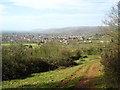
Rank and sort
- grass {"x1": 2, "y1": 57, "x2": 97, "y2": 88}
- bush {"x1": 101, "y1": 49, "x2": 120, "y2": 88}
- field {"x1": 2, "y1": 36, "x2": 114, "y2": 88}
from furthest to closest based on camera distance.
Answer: field {"x1": 2, "y1": 36, "x2": 114, "y2": 88} → grass {"x1": 2, "y1": 57, "x2": 97, "y2": 88} → bush {"x1": 101, "y1": 49, "x2": 120, "y2": 88}

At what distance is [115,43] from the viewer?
20.3 m

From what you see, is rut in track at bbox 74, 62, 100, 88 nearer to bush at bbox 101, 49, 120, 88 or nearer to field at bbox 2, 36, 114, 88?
field at bbox 2, 36, 114, 88

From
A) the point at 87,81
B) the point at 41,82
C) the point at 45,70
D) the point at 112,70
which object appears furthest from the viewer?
the point at 45,70

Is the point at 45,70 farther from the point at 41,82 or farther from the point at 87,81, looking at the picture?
the point at 87,81

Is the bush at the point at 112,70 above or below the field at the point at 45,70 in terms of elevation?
above

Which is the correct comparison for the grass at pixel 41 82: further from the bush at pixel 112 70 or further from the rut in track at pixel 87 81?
the bush at pixel 112 70

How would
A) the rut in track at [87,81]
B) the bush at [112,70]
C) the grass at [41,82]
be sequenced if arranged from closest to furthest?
the bush at [112,70] < the rut in track at [87,81] < the grass at [41,82]

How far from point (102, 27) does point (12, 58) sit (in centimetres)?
1650

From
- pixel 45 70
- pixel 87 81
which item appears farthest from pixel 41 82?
pixel 45 70

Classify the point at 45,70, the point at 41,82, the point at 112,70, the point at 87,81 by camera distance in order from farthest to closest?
the point at 45,70, the point at 41,82, the point at 87,81, the point at 112,70

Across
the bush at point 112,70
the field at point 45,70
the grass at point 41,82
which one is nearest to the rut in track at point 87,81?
the field at point 45,70

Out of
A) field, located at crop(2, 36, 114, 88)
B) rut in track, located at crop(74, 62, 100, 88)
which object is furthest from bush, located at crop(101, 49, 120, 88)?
rut in track, located at crop(74, 62, 100, 88)

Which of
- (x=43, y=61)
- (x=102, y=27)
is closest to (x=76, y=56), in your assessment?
(x=43, y=61)

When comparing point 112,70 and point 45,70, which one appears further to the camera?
point 45,70
